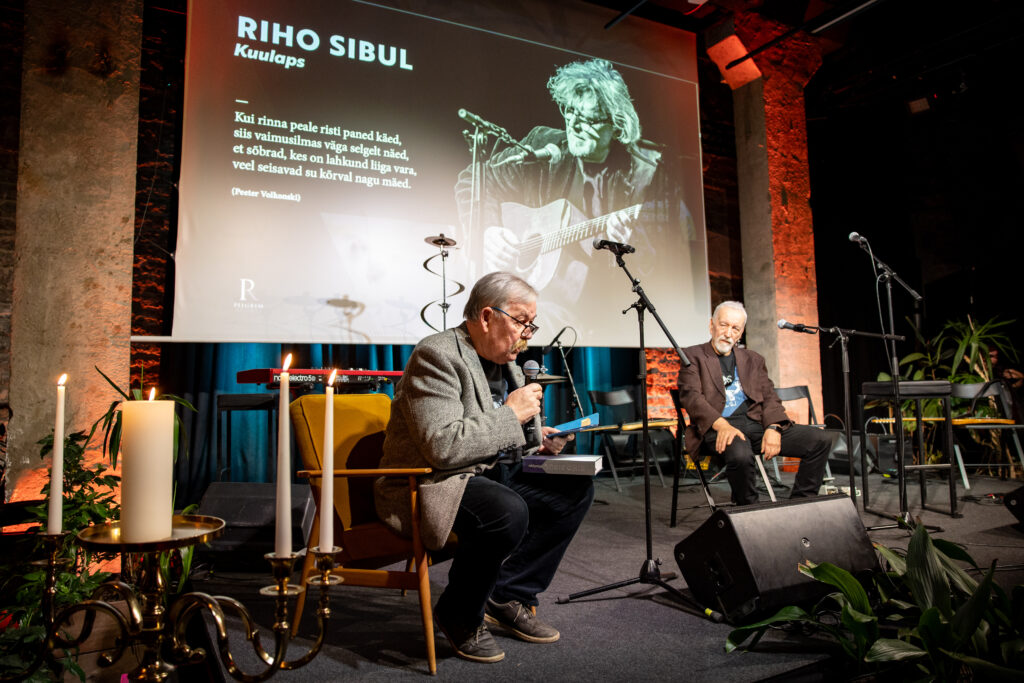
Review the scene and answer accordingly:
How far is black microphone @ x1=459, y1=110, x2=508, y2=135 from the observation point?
15.7 feet

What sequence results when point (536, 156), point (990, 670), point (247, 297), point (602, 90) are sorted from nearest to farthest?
1. point (990, 670)
2. point (247, 297)
3. point (536, 156)
4. point (602, 90)

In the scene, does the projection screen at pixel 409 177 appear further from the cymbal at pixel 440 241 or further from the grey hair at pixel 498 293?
the grey hair at pixel 498 293

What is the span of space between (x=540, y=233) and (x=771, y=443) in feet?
7.92

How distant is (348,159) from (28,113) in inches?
69.3

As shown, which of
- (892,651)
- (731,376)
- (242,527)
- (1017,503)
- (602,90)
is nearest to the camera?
(892,651)

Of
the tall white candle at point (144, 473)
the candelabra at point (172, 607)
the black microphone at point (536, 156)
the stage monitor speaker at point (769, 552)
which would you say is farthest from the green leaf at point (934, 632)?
the black microphone at point (536, 156)

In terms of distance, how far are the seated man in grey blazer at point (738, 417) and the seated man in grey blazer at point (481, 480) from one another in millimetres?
1327

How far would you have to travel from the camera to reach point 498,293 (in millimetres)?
2035

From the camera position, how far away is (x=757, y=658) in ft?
5.96

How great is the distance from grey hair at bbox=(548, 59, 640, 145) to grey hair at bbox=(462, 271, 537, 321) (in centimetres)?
360

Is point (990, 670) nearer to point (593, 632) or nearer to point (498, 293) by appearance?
point (593, 632)

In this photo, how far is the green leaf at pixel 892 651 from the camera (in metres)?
1.51

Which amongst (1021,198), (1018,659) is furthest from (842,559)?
(1021,198)

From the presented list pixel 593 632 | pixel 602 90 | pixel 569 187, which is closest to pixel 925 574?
pixel 593 632
